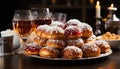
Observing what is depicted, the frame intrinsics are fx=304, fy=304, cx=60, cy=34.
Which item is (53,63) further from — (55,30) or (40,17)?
(40,17)

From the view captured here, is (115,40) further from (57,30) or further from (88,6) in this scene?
(88,6)

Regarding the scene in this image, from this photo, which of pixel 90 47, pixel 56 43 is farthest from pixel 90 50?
pixel 56 43

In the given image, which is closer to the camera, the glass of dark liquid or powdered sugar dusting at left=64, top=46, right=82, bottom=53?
powdered sugar dusting at left=64, top=46, right=82, bottom=53

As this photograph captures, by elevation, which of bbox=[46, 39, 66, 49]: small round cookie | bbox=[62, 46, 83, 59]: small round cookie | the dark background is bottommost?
bbox=[62, 46, 83, 59]: small round cookie

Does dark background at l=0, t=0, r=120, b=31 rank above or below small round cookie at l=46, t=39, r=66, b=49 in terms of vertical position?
A: above

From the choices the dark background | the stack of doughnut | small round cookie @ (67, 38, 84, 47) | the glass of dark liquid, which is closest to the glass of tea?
the glass of dark liquid

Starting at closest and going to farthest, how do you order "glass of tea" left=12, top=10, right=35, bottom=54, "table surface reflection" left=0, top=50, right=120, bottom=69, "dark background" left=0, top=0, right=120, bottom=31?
"table surface reflection" left=0, top=50, right=120, bottom=69
"glass of tea" left=12, top=10, right=35, bottom=54
"dark background" left=0, top=0, right=120, bottom=31

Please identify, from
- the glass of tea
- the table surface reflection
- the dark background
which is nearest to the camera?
the table surface reflection

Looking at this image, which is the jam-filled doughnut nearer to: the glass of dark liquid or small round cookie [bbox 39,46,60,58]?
small round cookie [bbox 39,46,60,58]
